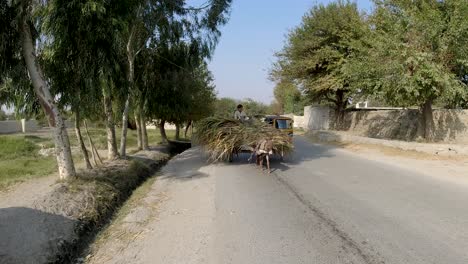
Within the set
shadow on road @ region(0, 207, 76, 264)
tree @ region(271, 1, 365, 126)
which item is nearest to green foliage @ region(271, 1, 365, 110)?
tree @ region(271, 1, 365, 126)

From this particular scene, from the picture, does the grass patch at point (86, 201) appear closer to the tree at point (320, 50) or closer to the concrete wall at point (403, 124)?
the concrete wall at point (403, 124)

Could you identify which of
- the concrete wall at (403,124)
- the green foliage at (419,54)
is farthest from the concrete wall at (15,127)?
the green foliage at (419,54)

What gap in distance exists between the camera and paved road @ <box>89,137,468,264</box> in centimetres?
566

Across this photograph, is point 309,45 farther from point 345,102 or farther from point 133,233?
point 133,233

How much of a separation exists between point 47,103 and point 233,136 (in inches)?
238

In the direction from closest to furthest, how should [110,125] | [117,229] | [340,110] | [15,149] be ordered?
[117,229]
[110,125]
[15,149]
[340,110]

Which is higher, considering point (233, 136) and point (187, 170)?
point (233, 136)

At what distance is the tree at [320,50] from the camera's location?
29172 mm

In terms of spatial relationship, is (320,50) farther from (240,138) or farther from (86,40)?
(86,40)

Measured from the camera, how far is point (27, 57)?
981 cm

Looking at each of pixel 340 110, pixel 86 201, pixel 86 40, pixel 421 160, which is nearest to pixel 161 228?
pixel 86 201

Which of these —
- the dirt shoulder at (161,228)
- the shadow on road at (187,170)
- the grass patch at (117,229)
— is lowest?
the grass patch at (117,229)

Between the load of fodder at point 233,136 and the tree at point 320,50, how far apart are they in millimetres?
15692

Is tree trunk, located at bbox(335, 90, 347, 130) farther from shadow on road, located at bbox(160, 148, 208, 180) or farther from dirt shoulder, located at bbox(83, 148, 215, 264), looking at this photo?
dirt shoulder, located at bbox(83, 148, 215, 264)
